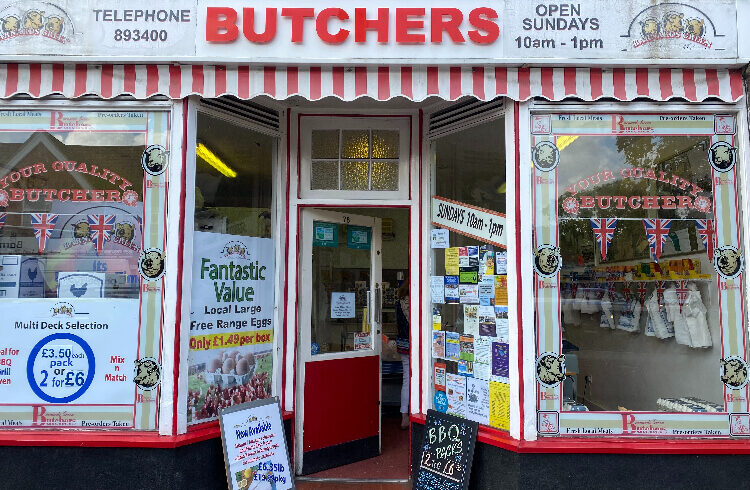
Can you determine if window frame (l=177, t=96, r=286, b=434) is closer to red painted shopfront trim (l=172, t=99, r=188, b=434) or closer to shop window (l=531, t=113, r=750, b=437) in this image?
red painted shopfront trim (l=172, t=99, r=188, b=434)

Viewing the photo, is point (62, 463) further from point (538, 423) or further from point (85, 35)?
point (538, 423)

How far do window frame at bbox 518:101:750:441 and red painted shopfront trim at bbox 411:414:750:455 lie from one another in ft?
0.11

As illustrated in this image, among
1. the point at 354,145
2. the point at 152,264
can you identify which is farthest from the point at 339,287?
the point at 152,264

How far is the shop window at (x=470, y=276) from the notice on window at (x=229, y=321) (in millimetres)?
1459

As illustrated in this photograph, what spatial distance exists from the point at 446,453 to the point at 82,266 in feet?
10.2

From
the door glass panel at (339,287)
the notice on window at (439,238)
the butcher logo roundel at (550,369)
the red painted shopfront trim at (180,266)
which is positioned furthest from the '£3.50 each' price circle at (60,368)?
the butcher logo roundel at (550,369)

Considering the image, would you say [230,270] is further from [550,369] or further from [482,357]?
[550,369]

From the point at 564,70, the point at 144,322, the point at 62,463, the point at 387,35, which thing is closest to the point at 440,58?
the point at 387,35

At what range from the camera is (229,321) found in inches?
171

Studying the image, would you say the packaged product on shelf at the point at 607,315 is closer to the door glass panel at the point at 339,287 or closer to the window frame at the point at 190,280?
the door glass panel at the point at 339,287

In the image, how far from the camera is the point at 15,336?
397cm

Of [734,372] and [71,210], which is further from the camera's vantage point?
[71,210]

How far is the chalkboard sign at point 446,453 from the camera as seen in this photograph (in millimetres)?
4051

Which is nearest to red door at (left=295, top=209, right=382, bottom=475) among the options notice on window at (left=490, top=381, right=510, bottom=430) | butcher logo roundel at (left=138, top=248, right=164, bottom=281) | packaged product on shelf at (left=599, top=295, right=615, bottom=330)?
butcher logo roundel at (left=138, top=248, right=164, bottom=281)
